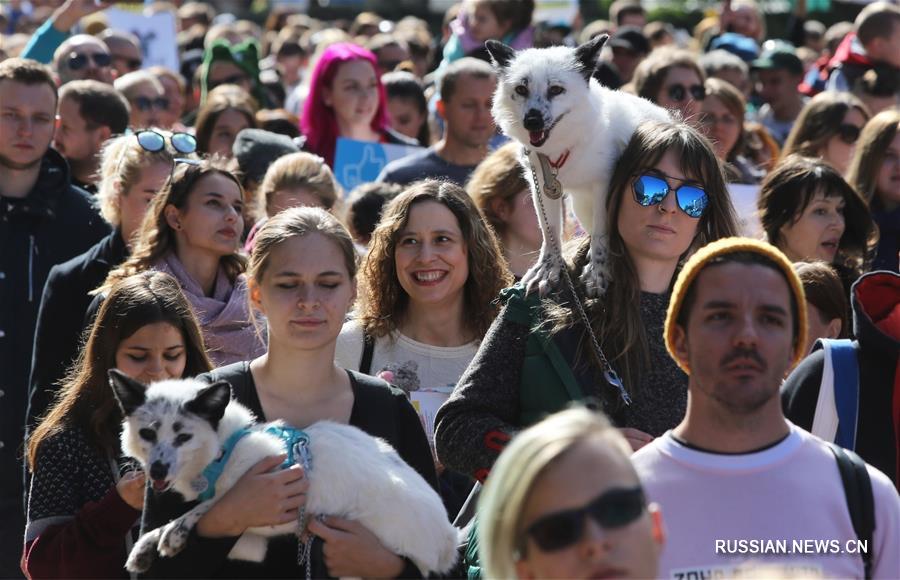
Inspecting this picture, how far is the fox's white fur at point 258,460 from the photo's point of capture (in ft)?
11.5

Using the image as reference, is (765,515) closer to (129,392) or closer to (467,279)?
(129,392)

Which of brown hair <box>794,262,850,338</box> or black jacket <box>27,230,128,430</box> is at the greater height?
brown hair <box>794,262,850,338</box>

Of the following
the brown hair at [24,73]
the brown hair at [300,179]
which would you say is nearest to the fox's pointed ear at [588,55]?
the brown hair at [300,179]

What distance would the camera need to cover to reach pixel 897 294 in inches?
156

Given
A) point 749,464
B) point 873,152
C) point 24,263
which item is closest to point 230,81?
point 24,263

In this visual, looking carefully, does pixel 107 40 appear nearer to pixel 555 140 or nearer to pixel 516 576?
pixel 555 140

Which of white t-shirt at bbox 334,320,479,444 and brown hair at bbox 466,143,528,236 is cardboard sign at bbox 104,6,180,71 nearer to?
brown hair at bbox 466,143,528,236

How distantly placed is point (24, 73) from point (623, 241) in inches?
160

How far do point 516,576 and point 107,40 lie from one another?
936 cm

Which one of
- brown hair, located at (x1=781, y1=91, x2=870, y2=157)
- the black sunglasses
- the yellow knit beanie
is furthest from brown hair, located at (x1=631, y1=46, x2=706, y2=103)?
the yellow knit beanie

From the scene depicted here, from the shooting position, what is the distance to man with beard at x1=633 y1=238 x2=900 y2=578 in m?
2.96

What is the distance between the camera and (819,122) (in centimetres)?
808

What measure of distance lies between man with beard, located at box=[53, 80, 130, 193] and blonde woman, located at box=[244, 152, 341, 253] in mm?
1637

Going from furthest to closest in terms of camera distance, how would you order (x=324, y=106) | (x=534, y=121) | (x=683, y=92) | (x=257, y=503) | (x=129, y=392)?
(x=324, y=106) → (x=683, y=92) → (x=534, y=121) → (x=129, y=392) → (x=257, y=503)
